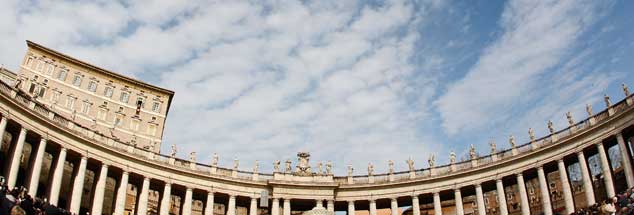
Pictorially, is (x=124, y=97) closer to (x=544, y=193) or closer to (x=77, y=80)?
(x=77, y=80)

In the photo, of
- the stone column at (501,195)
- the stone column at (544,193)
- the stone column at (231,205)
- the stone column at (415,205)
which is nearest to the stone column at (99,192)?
the stone column at (231,205)

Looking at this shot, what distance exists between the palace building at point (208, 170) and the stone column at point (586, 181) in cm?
11

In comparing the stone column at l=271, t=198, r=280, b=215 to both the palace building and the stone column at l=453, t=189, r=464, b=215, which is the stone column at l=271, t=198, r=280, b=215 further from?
the stone column at l=453, t=189, r=464, b=215

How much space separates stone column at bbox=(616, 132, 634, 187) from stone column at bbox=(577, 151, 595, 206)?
3.47 metres

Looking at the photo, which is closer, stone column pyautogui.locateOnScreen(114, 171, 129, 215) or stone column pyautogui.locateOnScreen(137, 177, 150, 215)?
stone column pyautogui.locateOnScreen(114, 171, 129, 215)

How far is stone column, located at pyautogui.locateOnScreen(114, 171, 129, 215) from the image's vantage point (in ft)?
188

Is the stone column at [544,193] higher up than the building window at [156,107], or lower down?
lower down

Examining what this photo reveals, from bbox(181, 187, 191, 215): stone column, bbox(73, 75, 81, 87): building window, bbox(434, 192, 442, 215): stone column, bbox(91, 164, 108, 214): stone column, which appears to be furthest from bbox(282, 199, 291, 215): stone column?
bbox(73, 75, 81, 87): building window

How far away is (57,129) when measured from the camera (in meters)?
54.1

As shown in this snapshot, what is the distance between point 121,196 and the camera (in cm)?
5769

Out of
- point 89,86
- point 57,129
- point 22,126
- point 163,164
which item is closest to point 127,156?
point 163,164

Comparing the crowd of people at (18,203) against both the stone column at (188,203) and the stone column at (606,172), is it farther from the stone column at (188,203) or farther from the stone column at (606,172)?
the stone column at (606,172)

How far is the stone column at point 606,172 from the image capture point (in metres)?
52.2

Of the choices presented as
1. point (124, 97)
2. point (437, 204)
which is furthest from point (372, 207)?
point (124, 97)
